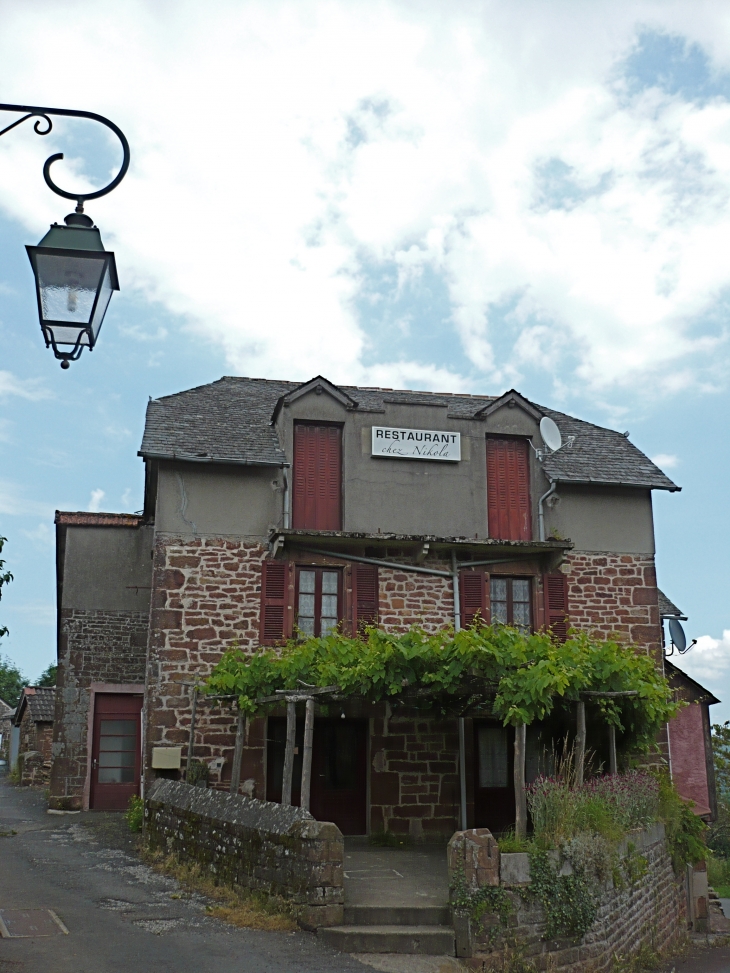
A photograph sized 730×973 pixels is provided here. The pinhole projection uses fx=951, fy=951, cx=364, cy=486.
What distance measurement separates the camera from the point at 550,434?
1616 centimetres

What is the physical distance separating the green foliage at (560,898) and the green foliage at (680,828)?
13.3 feet

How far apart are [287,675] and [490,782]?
4.92 meters

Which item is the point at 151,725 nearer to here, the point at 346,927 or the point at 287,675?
the point at 287,675

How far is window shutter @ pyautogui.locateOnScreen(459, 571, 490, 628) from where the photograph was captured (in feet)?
50.1

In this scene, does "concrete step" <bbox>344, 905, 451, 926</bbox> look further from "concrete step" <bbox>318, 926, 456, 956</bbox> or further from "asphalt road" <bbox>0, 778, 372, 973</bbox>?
"asphalt road" <bbox>0, 778, 372, 973</bbox>

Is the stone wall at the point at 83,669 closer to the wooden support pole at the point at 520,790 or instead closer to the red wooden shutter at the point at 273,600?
the red wooden shutter at the point at 273,600

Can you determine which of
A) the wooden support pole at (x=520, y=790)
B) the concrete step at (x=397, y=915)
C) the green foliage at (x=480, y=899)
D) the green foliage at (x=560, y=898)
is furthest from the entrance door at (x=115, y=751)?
the green foliage at (x=560, y=898)

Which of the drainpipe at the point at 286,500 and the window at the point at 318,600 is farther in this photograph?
the drainpipe at the point at 286,500

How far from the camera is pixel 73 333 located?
535 centimetres

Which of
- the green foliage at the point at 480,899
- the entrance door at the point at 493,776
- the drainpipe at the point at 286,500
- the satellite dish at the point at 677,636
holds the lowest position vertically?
the green foliage at the point at 480,899

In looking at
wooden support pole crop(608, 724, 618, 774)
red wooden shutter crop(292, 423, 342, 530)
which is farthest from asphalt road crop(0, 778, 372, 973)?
red wooden shutter crop(292, 423, 342, 530)

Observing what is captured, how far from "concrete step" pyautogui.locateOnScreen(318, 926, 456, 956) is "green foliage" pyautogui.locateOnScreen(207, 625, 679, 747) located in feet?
7.60

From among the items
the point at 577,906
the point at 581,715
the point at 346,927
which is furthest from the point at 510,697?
the point at 346,927

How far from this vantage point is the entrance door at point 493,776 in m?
14.9
